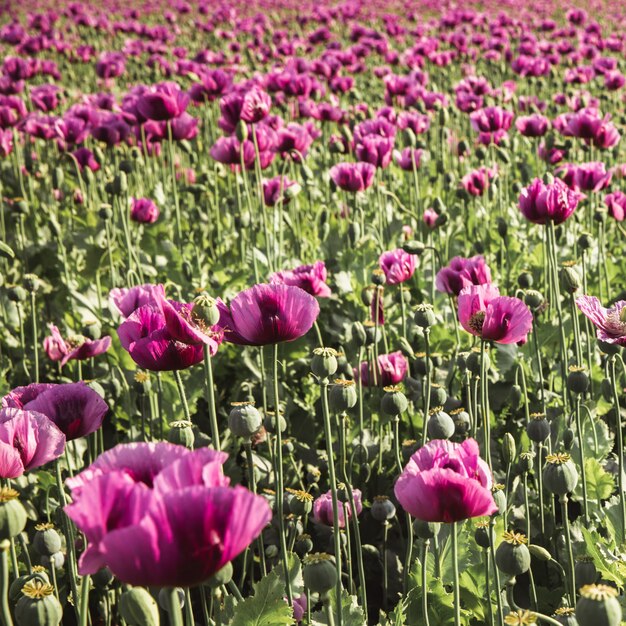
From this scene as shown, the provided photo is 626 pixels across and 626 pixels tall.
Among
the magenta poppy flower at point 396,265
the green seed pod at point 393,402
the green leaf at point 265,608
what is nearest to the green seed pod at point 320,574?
the green leaf at point 265,608

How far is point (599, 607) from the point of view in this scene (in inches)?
39.1

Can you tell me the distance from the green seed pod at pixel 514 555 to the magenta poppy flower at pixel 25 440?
73 cm

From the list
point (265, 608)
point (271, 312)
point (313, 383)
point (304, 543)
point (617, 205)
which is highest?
point (271, 312)

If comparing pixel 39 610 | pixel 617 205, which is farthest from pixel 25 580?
pixel 617 205

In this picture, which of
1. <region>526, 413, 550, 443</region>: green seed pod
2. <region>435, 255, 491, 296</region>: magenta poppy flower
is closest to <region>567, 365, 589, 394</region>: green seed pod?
<region>526, 413, 550, 443</region>: green seed pod

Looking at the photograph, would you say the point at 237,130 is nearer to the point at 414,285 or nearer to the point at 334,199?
the point at 414,285

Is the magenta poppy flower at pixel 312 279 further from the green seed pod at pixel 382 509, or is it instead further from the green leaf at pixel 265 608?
the green leaf at pixel 265 608

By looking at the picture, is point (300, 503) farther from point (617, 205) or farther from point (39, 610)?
point (617, 205)

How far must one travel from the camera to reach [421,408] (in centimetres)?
261

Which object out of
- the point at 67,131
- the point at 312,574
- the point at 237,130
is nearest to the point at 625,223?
the point at 237,130

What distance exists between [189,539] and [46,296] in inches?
126

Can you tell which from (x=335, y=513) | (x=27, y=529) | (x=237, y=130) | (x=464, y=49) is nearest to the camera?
(x=335, y=513)

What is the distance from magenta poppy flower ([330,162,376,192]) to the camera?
3428 millimetres

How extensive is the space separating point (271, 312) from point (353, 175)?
2.05m
